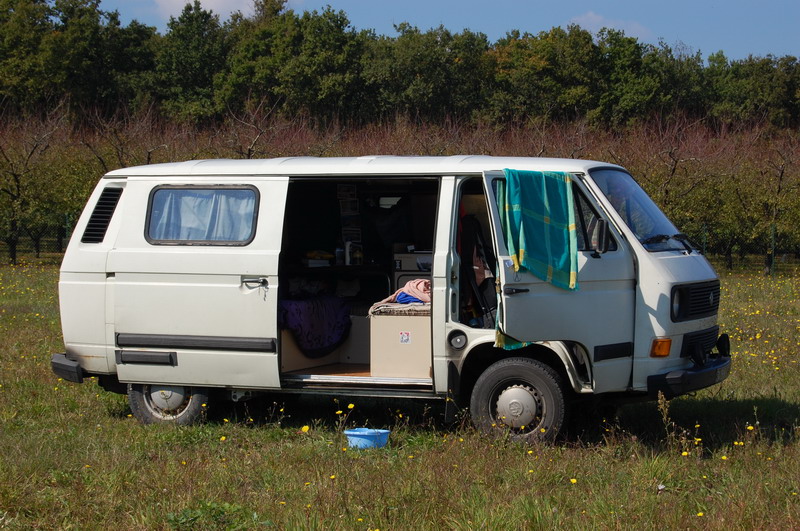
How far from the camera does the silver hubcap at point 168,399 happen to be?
864 centimetres

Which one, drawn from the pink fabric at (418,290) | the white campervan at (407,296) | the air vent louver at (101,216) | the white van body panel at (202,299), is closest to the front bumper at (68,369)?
the white campervan at (407,296)

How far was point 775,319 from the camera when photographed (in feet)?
49.0

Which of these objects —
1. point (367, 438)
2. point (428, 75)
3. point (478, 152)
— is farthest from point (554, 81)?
point (367, 438)

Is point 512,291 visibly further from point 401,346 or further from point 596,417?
point 596,417

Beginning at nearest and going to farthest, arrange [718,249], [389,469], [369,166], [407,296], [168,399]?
[389,469], [369,166], [407,296], [168,399], [718,249]

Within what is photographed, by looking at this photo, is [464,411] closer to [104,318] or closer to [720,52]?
[104,318]

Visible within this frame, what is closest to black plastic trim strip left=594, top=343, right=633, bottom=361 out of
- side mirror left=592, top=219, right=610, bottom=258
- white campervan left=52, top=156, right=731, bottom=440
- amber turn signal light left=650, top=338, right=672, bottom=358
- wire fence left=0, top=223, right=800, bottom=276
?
white campervan left=52, top=156, right=731, bottom=440

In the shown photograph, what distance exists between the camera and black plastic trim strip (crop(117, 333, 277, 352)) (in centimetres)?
805

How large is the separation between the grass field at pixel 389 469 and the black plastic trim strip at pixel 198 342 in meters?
0.72

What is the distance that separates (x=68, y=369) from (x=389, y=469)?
11.0ft

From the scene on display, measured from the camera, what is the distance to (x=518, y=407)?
7.52 meters

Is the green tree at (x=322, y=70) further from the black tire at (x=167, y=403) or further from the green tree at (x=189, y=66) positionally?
the black tire at (x=167, y=403)

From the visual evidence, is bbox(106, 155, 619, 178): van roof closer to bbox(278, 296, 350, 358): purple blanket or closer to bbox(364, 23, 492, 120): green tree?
bbox(278, 296, 350, 358): purple blanket

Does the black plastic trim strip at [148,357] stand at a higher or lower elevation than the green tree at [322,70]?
lower
